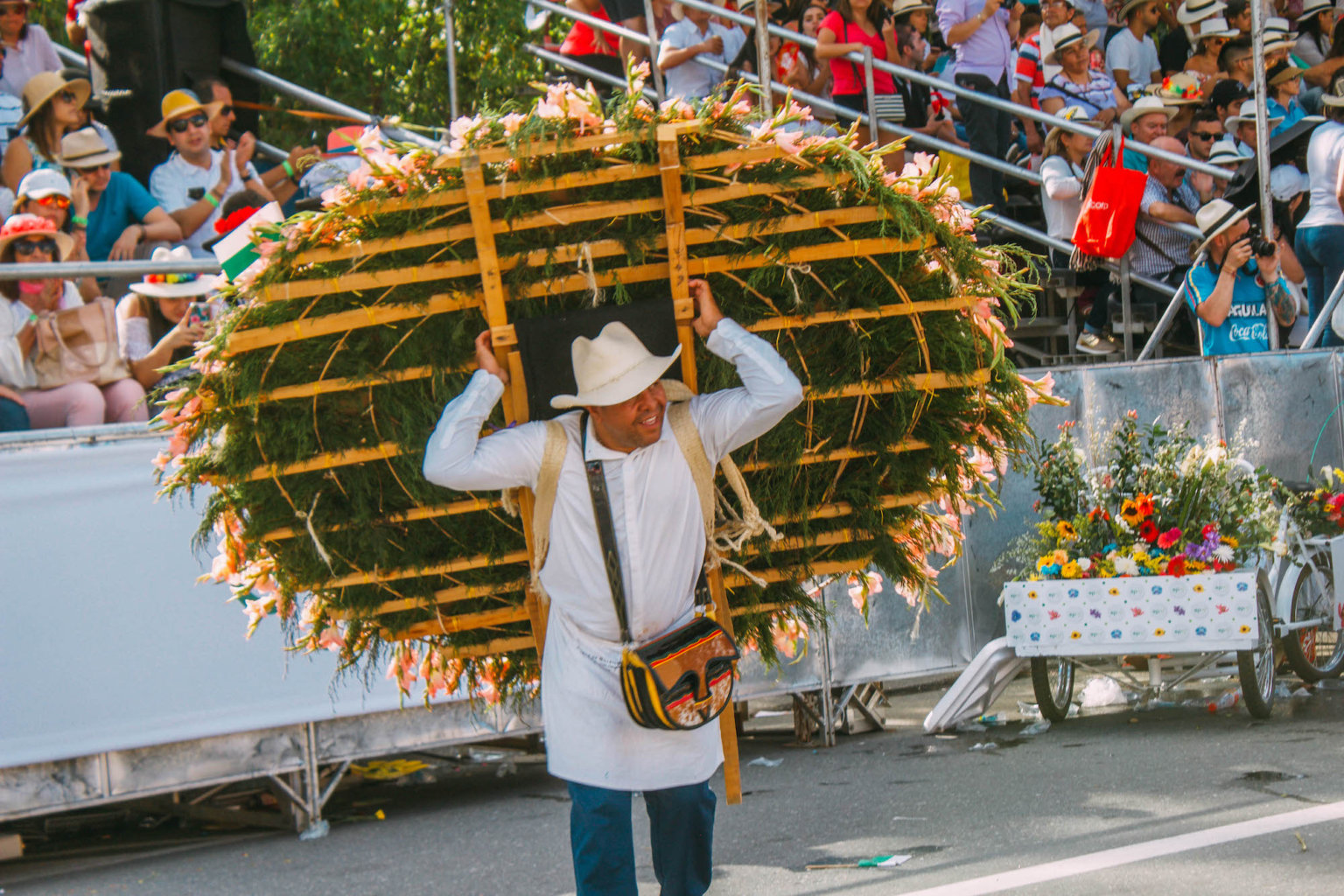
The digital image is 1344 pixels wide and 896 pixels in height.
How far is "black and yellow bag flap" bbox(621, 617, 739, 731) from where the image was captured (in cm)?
380

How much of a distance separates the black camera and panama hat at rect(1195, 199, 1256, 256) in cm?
14

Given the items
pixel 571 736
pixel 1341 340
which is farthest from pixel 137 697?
pixel 1341 340

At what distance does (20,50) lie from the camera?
32.0 ft

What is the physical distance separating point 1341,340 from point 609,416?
694 centimetres

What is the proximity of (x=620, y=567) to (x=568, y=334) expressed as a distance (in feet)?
2.03

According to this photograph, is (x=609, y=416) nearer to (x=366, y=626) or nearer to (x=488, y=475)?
(x=488, y=475)

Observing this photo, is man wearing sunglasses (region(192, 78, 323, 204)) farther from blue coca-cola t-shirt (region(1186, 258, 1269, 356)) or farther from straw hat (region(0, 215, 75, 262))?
blue coca-cola t-shirt (region(1186, 258, 1269, 356))

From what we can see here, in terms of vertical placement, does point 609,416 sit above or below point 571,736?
above

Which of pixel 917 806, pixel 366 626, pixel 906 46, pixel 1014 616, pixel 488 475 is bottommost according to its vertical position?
pixel 917 806

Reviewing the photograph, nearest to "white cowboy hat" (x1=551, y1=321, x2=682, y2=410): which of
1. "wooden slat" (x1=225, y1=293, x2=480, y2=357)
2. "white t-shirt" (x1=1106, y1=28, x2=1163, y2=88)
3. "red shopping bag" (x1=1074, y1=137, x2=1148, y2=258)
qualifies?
"wooden slat" (x1=225, y1=293, x2=480, y2=357)

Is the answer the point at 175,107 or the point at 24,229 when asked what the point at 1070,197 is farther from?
the point at 24,229

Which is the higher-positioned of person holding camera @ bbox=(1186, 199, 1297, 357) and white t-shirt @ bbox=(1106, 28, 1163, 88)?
white t-shirt @ bbox=(1106, 28, 1163, 88)

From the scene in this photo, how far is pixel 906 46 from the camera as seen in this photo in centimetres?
1164

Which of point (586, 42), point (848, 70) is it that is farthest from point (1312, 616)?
point (586, 42)
